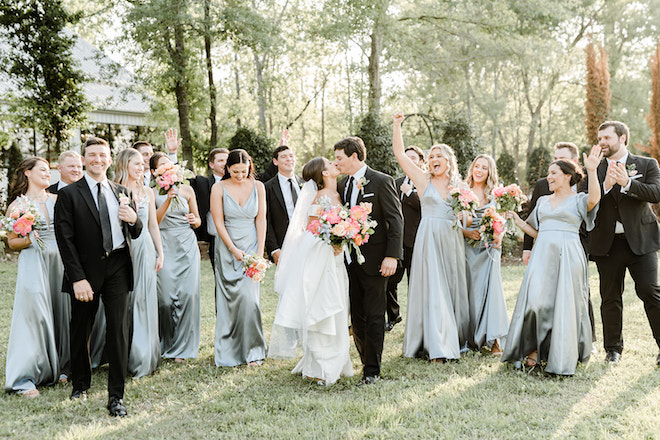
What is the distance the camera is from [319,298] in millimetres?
5496

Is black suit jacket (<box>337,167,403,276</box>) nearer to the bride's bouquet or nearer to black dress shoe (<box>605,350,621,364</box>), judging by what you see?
the bride's bouquet

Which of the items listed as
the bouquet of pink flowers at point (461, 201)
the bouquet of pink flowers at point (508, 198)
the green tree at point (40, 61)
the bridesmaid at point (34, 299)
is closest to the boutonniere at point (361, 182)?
the bouquet of pink flowers at point (461, 201)

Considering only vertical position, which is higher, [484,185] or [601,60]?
[601,60]

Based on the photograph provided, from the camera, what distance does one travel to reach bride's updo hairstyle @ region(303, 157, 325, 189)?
578 cm

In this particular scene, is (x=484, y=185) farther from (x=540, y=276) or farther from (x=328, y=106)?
(x=328, y=106)

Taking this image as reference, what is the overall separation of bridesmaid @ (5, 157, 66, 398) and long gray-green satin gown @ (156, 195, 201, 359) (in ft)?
4.17

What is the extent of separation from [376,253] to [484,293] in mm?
1932

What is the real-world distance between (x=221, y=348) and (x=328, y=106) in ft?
148

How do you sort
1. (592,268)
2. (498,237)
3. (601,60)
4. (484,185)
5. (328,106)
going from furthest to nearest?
1. (328,106)
2. (601,60)
3. (592,268)
4. (484,185)
5. (498,237)

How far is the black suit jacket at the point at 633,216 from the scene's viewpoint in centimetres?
601

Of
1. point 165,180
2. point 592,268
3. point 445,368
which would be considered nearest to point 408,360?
point 445,368

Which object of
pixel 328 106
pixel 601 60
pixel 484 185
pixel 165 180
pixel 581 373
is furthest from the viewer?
pixel 328 106

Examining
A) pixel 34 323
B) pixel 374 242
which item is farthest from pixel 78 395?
pixel 374 242

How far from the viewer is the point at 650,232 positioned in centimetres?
607
